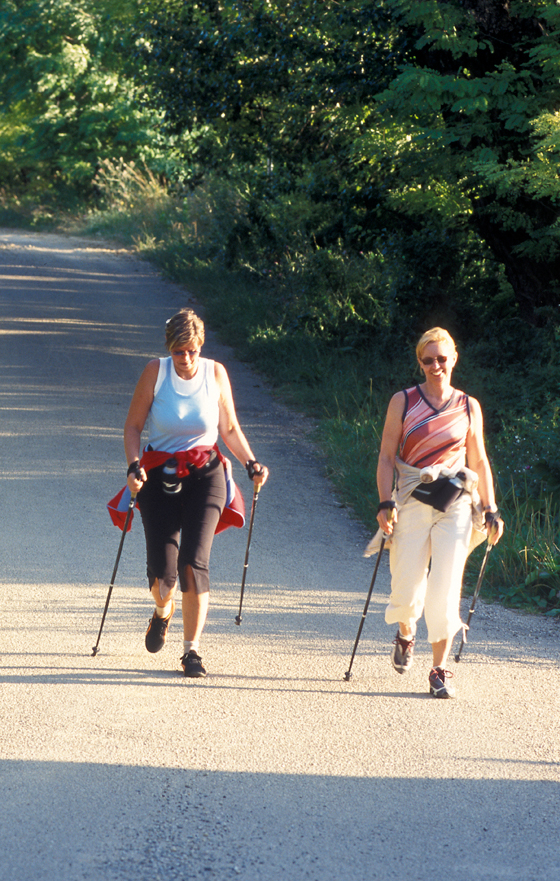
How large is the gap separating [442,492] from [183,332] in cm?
152

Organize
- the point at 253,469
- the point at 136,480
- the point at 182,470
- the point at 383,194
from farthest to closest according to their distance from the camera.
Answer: the point at 383,194
the point at 253,469
the point at 182,470
the point at 136,480

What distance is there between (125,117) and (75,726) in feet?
117

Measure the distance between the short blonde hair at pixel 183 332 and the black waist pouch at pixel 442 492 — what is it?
136cm

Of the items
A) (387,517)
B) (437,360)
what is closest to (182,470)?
(387,517)

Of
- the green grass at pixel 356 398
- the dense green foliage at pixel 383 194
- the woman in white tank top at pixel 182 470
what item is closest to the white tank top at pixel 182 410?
the woman in white tank top at pixel 182 470

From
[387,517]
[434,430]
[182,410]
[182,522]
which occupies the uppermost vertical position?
[434,430]

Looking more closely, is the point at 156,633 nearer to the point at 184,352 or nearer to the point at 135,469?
the point at 135,469

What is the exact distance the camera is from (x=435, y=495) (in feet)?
15.4

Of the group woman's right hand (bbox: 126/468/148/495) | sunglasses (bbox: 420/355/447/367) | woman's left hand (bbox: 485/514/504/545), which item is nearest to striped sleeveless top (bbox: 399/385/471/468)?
sunglasses (bbox: 420/355/447/367)

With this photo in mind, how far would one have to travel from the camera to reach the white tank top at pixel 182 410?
4.79m

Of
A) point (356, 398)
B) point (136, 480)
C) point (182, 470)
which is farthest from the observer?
point (356, 398)

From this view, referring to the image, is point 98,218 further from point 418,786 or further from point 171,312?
point 418,786

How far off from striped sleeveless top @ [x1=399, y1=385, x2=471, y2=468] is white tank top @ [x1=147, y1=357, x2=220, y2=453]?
1.00 meters

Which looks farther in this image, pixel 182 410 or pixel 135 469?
pixel 182 410
